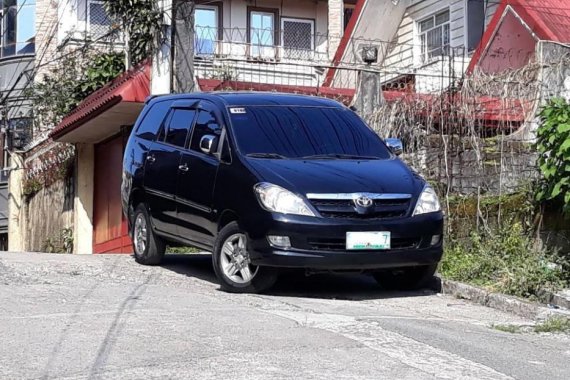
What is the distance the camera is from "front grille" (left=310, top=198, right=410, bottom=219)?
345 inches

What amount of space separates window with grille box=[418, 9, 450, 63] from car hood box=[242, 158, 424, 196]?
512 inches

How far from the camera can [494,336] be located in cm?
771

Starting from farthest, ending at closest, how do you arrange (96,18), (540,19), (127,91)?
(96,18), (540,19), (127,91)

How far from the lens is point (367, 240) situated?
8.82m

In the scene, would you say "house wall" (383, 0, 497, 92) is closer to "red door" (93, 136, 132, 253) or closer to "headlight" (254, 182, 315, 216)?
"red door" (93, 136, 132, 253)

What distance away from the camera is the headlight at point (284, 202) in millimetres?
8711

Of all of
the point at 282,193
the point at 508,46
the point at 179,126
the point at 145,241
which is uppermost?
the point at 508,46

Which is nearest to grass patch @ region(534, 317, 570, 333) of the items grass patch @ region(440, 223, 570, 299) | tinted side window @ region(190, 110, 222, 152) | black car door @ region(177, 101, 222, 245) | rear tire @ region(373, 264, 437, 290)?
grass patch @ region(440, 223, 570, 299)

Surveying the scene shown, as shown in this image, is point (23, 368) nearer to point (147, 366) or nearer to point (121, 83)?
point (147, 366)

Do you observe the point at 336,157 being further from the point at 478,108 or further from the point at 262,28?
the point at 262,28

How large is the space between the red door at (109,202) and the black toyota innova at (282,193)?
791 cm

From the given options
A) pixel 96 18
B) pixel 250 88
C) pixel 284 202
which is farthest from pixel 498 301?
pixel 96 18

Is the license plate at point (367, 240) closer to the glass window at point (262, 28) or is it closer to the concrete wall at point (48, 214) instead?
the concrete wall at point (48, 214)

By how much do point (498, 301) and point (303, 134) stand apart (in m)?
2.49
